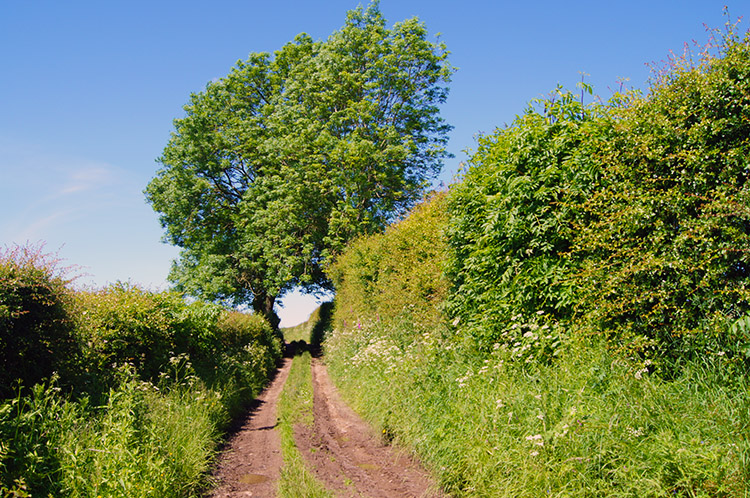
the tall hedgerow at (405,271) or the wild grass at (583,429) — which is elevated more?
the tall hedgerow at (405,271)

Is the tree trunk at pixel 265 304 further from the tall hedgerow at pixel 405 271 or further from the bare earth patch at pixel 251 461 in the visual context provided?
the bare earth patch at pixel 251 461

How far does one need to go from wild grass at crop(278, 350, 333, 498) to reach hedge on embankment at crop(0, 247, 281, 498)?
1.07m

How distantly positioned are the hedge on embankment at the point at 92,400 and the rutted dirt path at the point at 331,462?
16.9 inches

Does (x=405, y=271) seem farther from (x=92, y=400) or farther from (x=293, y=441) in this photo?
(x=92, y=400)

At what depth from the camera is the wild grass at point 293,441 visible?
17.2 ft

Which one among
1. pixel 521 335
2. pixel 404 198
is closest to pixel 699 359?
pixel 521 335

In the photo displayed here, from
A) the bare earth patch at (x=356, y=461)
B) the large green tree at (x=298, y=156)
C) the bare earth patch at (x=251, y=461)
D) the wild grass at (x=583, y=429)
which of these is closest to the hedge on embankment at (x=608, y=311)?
the wild grass at (x=583, y=429)

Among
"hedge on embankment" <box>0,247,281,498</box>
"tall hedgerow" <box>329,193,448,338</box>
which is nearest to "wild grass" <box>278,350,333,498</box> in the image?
"hedge on embankment" <box>0,247,281,498</box>

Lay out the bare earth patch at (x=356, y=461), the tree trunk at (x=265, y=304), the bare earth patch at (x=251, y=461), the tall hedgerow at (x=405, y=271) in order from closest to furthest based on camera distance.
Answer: the bare earth patch at (x=356, y=461), the bare earth patch at (x=251, y=461), the tall hedgerow at (x=405, y=271), the tree trunk at (x=265, y=304)

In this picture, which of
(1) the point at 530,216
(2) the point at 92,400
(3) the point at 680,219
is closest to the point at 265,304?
(2) the point at 92,400

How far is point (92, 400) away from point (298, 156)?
17.7 m

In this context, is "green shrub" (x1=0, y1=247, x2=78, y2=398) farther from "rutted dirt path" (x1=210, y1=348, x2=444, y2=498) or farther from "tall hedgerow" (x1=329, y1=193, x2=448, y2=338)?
"tall hedgerow" (x1=329, y1=193, x2=448, y2=338)

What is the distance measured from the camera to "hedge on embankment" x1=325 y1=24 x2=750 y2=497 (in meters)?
3.94

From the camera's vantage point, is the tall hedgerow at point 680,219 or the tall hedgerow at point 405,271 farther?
the tall hedgerow at point 405,271
